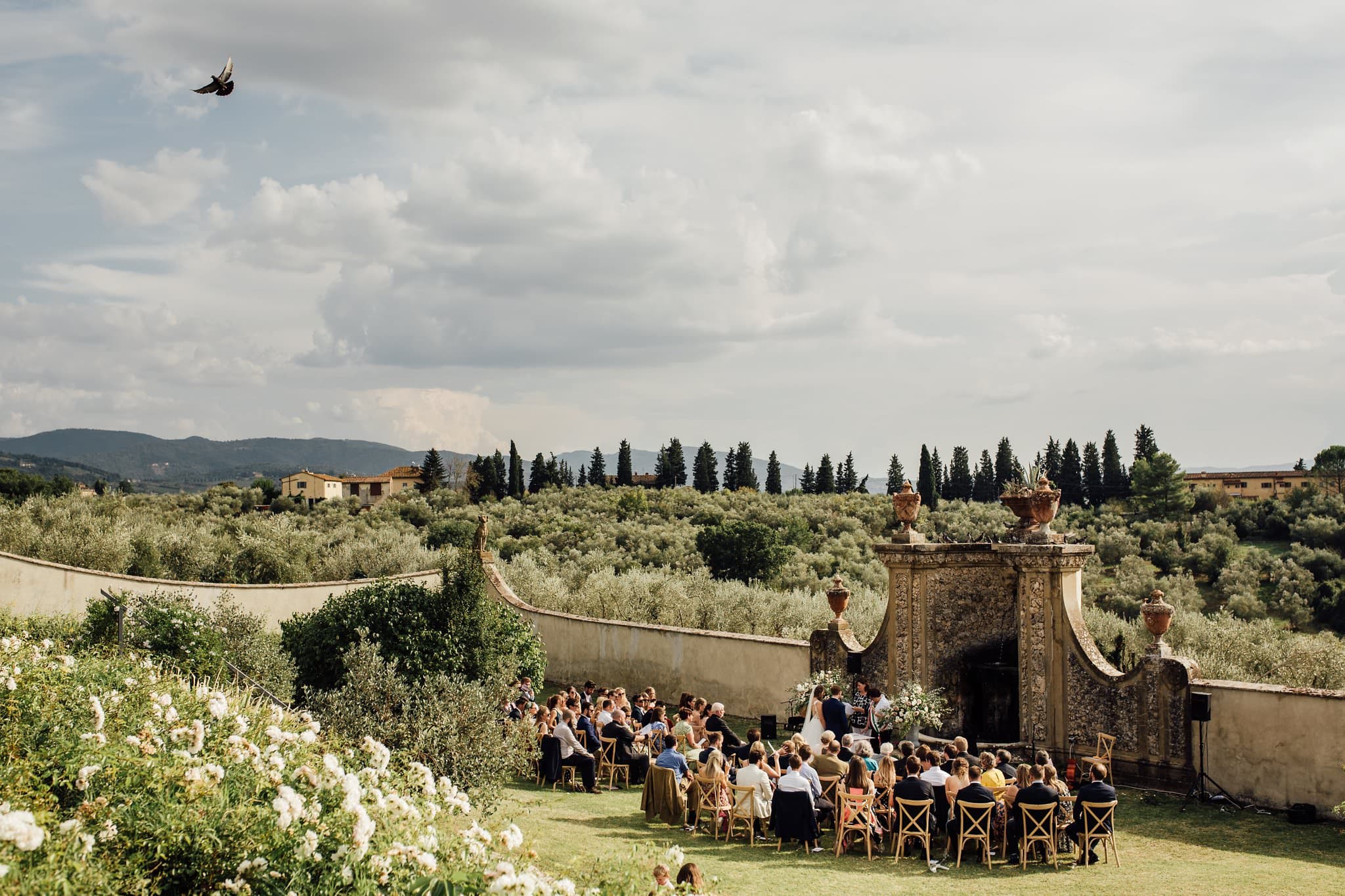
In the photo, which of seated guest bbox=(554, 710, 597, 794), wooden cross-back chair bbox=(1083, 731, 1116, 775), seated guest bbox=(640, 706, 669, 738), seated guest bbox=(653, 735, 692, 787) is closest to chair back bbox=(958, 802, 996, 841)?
seated guest bbox=(653, 735, 692, 787)

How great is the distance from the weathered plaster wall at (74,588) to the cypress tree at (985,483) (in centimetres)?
5912

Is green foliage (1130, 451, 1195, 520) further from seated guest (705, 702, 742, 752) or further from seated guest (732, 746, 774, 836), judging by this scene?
seated guest (732, 746, 774, 836)

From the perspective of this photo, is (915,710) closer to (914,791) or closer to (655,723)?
(655,723)

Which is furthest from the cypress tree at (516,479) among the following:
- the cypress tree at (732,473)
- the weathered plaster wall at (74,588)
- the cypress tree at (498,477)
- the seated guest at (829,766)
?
the seated guest at (829,766)

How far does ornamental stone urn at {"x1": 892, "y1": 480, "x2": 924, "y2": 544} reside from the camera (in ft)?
56.0

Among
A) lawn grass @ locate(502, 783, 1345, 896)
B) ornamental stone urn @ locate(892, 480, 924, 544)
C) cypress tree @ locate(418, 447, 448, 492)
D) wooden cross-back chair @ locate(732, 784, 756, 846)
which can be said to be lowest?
lawn grass @ locate(502, 783, 1345, 896)

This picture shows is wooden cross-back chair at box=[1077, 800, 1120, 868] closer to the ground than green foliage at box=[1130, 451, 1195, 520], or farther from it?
closer to the ground

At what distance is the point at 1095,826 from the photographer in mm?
11070

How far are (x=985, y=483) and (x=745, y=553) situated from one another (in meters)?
39.6

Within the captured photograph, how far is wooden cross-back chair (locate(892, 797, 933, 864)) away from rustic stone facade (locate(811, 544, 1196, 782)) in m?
4.77

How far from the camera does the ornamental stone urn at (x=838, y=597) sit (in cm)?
1819

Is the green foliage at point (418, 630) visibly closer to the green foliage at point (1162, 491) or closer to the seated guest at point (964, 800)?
the seated guest at point (964, 800)

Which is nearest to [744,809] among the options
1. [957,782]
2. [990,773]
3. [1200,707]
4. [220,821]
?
[957,782]

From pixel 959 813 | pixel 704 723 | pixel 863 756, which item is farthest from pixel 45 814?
pixel 704 723
